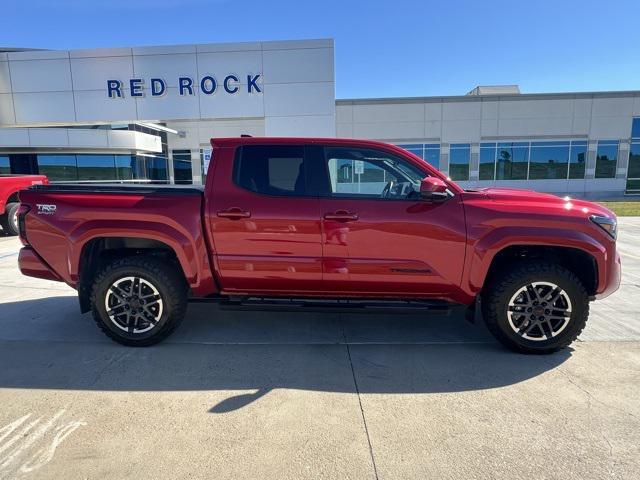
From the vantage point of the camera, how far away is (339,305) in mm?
3834

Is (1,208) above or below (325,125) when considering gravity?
below

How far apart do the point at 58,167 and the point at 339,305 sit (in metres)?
22.3

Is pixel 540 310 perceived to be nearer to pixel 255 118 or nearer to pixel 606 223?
Answer: pixel 606 223

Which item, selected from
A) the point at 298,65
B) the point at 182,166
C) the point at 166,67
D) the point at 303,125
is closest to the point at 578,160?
the point at 303,125

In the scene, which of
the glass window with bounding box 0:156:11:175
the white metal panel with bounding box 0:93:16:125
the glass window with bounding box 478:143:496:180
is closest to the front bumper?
the white metal panel with bounding box 0:93:16:125

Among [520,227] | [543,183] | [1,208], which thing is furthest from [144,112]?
[543,183]

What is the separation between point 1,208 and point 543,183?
26634 mm

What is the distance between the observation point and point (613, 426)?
2.72 meters

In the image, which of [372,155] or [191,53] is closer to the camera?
[372,155]

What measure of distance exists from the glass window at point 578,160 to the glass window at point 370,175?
26.0m

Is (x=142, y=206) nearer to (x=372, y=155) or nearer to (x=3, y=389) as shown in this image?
(x=3, y=389)

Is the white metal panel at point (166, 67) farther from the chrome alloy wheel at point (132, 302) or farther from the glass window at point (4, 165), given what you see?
the chrome alloy wheel at point (132, 302)

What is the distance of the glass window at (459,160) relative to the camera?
24766mm

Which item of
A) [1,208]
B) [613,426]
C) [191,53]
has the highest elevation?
[191,53]
